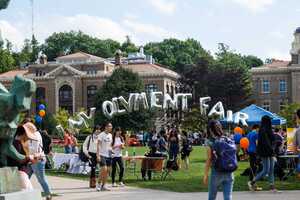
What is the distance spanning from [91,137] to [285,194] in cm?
537

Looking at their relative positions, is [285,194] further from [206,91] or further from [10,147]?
[206,91]

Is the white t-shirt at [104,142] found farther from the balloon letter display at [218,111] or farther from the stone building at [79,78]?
the stone building at [79,78]

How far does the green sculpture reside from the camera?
6652 mm

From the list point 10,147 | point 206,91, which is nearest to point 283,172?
point 10,147

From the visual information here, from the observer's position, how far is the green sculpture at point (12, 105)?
665 centimetres

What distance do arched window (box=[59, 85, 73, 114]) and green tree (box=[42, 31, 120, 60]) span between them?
23930mm

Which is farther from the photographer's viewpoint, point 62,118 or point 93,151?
point 62,118

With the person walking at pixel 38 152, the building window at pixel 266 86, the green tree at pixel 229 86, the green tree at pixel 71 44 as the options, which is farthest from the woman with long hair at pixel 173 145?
the green tree at pixel 71 44

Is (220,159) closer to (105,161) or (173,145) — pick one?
(105,161)

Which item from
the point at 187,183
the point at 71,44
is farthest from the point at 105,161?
the point at 71,44

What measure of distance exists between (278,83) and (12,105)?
Result: 317ft

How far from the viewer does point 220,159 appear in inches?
386

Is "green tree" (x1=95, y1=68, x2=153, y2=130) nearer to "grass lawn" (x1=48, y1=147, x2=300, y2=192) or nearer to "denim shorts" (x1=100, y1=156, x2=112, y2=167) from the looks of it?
"grass lawn" (x1=48, y1=147, x2=300, y2=192)

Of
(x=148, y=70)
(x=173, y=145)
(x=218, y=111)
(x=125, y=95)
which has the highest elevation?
(x=148, y=70)
